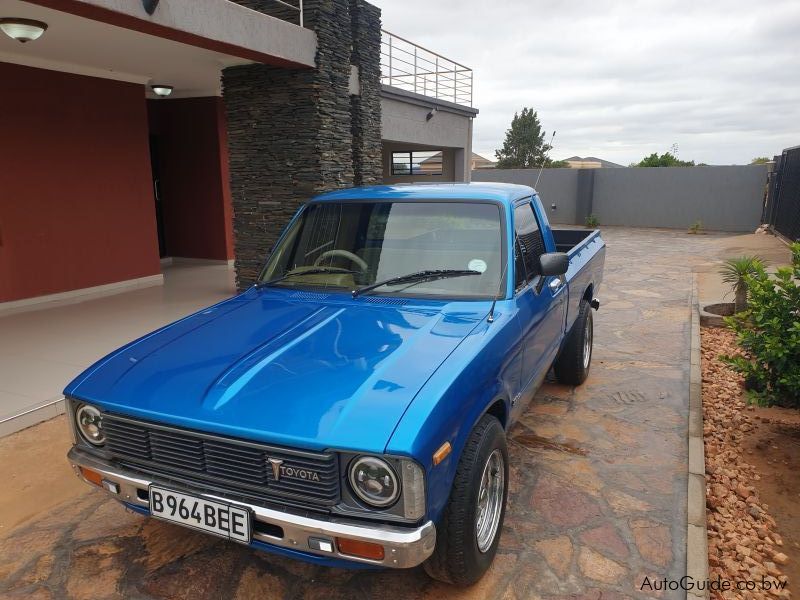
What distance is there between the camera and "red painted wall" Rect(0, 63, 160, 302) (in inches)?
309

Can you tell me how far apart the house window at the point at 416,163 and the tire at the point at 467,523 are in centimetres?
1707

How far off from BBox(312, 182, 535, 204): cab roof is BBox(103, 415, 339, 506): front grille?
2.07 m

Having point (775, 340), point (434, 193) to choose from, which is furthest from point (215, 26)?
point (775, 340)

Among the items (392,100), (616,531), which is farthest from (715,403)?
(392,100)

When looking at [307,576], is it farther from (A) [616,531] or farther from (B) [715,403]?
(B) [715,403]

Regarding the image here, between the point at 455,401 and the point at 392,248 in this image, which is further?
the point at 392,248

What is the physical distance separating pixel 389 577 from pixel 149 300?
7232 mm

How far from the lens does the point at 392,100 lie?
1295 cm

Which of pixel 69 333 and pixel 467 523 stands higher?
pixel 467 523

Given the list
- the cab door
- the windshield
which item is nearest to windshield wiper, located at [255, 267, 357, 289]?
the windshield

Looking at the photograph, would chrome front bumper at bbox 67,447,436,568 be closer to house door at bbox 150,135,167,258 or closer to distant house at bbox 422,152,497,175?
house door at bbox 150,135,167,258

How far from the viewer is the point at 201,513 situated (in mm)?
2330

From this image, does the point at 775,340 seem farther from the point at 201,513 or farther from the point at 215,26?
the point at 215,26

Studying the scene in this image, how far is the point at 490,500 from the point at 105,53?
774 centimetres
